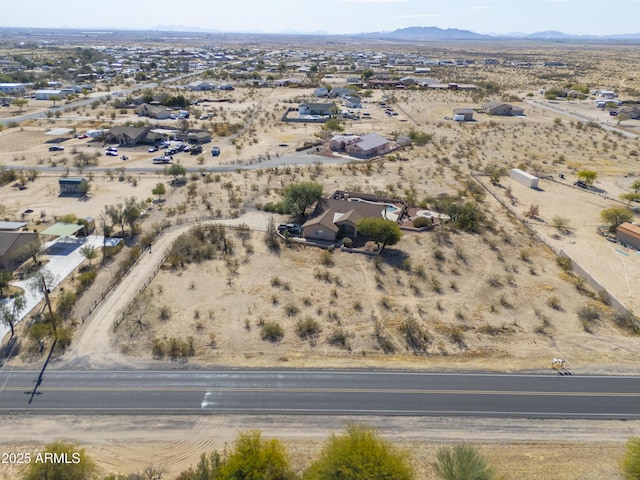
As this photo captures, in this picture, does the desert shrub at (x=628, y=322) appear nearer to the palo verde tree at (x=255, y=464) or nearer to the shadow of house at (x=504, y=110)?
the palo verde tree at (x=255, y=464)

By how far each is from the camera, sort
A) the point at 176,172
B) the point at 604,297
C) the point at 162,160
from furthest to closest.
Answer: the point at 162,160, the point at 176,172, the point at 604,297

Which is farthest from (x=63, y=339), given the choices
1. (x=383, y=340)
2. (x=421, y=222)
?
(x=421, y=222)

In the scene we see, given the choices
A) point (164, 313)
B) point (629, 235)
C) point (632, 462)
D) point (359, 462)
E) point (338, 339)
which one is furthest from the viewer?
point (629, 235)

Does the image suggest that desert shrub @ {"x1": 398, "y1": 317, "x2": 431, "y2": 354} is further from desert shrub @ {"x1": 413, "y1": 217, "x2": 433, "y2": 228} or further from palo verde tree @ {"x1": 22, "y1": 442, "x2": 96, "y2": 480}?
palo verde tree @ {"x1": 22, "y1": 442, "x2": 96, "y2": 480}

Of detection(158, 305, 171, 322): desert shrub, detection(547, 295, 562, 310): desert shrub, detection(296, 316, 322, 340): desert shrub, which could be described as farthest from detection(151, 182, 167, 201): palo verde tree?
detection(547, 295, 562, 310): desert shrub

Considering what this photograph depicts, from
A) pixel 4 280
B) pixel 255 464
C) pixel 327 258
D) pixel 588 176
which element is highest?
pixel 255 464

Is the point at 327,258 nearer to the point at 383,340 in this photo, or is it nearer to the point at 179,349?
the point at 383,340
